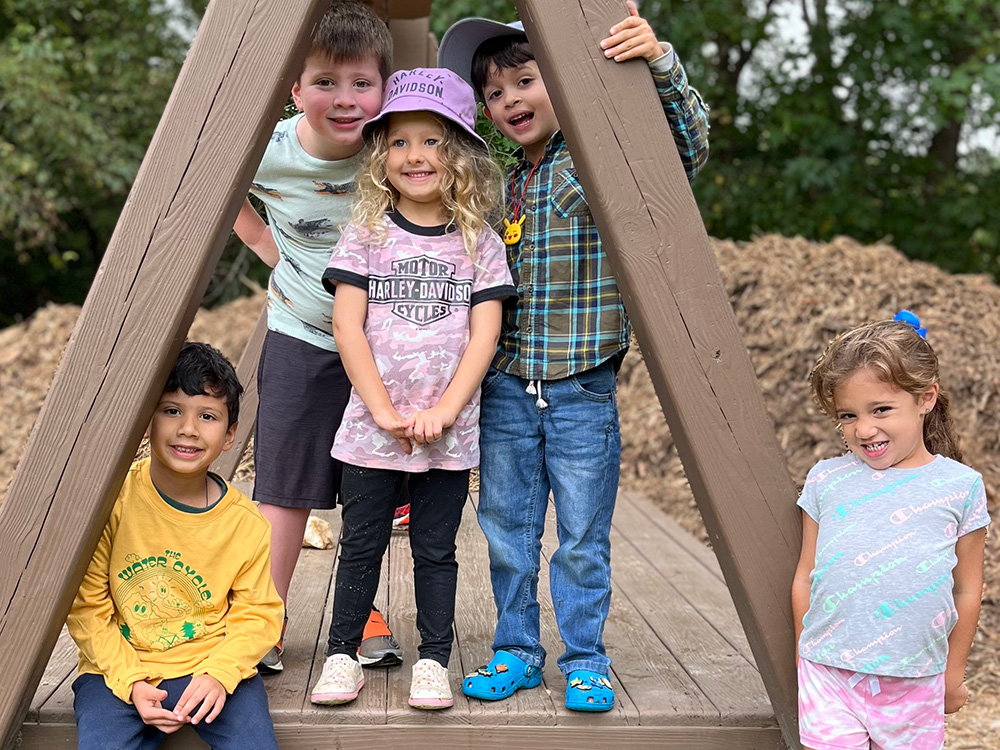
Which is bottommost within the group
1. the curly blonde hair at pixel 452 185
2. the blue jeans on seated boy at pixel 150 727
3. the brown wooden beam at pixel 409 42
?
the blue jeans on seated boy at pixel 150 727

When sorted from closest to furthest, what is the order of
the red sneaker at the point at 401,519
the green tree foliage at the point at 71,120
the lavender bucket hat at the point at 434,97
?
the lavender bucket hat at the point at 434,97 → the red sneaker at the point at 401,519 → the green tree foliage at the point at 71,120

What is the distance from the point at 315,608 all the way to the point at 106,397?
4.25 ft

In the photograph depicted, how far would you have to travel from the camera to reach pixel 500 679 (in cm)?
247

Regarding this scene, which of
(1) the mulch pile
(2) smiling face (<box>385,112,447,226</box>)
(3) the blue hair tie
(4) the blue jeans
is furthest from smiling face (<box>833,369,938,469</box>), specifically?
(1) the mulch pile

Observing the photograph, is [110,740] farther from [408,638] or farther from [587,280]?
[587,280]

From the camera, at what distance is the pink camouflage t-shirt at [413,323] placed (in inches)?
93.4

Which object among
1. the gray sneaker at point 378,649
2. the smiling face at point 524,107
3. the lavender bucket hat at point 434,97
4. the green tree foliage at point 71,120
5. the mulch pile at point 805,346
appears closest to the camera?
the lavender bucket hat at point 434,97

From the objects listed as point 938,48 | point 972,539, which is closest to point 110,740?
point 972,539

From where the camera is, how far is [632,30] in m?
2.15

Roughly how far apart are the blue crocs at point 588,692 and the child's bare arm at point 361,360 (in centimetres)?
64

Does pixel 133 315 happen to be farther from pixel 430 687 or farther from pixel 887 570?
pixel 887 570

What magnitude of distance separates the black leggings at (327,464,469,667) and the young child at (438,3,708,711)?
0.13 meters

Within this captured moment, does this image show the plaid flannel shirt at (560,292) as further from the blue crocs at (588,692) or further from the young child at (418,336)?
the blue crocs at (588,692)

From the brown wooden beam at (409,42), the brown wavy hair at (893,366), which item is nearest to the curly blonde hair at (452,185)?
the brown wavy hair at (893,366)
